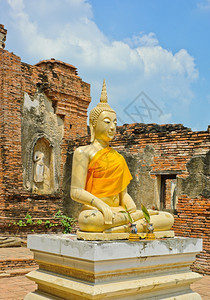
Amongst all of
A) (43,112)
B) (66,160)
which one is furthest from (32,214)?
(43,112)

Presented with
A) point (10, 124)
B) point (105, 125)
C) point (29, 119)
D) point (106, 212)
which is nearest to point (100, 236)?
point (106, 212)

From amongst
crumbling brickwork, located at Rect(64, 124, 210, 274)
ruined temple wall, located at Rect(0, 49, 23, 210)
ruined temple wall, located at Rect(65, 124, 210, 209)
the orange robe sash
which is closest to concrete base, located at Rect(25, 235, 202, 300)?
the orange robe sash

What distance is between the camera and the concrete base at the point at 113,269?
3217mm

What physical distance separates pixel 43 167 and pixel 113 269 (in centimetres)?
770

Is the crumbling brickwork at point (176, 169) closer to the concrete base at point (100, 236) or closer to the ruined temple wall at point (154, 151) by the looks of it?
the ruined temple wall at point (154, 151)

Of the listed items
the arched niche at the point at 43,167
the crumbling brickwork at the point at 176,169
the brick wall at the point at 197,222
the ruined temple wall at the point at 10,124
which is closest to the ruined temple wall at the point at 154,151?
the crumbling brickwork at the point at 176,169

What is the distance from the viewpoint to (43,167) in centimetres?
1070

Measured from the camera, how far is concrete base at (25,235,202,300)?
322 cm

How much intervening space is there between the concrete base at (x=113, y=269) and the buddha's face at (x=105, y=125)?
1.36m

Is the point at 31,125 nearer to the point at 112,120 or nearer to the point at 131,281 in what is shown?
the point at 112,120

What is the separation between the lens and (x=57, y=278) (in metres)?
3.61

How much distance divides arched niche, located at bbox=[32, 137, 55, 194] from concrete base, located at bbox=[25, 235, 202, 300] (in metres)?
6.56

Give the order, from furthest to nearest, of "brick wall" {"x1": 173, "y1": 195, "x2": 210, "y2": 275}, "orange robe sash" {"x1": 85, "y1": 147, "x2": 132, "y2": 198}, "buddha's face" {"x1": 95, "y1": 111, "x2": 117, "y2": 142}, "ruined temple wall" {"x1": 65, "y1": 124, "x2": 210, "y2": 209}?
1. "ruined temple wall" {"x1": 65, "y1": 124, "x2": 210, "y2": 209}
2. "brick wall" {"x1": 173, "y1": 195, "x2": 210, "y2": 275}
3. "buddha's face" {"x1": 95, "y1": 111, "x2": 117, "y2": 142}
4. "orange robe sash" {"x1": 85, "y1": 147, "x2": 132, "y2": 198}

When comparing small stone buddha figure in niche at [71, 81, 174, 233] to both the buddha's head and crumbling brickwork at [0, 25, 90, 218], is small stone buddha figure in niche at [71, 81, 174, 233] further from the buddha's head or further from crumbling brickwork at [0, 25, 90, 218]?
crumbling brickwork at [0, 25, 90, 218]
